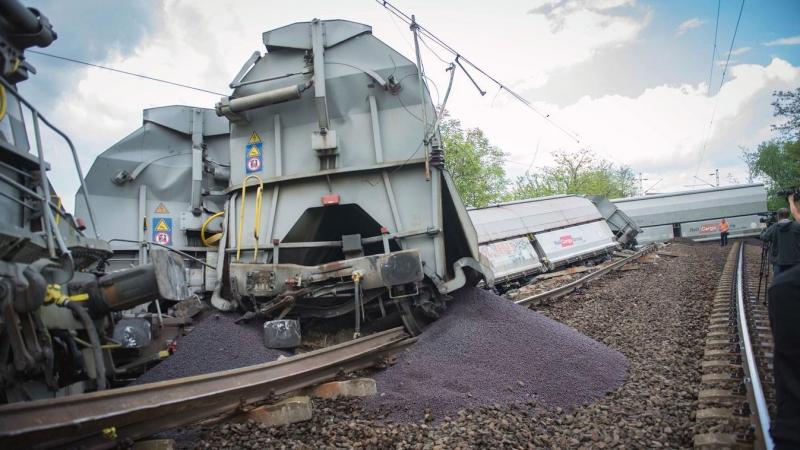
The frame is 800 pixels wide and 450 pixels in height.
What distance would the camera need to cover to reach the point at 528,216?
1439 centimetres

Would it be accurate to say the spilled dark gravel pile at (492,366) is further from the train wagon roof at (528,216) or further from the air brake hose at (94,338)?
the train wagon roof at (528,216)

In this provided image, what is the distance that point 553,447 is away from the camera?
2844mm

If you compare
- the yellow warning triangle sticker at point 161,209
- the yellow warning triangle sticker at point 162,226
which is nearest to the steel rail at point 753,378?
the yellow warning triangle sticker at point 162,226

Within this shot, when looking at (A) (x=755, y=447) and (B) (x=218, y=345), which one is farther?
(B) (x=218, y=345)

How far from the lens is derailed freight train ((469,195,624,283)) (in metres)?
12.6

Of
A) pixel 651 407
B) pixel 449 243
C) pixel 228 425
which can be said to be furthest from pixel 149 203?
pixel 651 407

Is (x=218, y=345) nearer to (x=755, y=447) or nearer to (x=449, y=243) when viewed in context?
(x=449, y=243)

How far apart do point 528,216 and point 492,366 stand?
424 inches

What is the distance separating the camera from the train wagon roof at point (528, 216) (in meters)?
13.2

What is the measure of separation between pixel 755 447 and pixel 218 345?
4.11 m

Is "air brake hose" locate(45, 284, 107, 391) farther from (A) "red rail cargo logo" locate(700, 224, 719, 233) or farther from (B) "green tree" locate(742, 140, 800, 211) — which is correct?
(B) "green tree" locate(742, 140, 800, 211)

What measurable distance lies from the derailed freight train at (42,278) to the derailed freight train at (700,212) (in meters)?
27.5

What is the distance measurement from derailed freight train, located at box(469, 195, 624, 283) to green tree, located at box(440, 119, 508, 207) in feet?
Answer: 46.0

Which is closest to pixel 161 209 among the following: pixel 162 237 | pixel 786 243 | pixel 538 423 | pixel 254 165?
pixel 162 237
